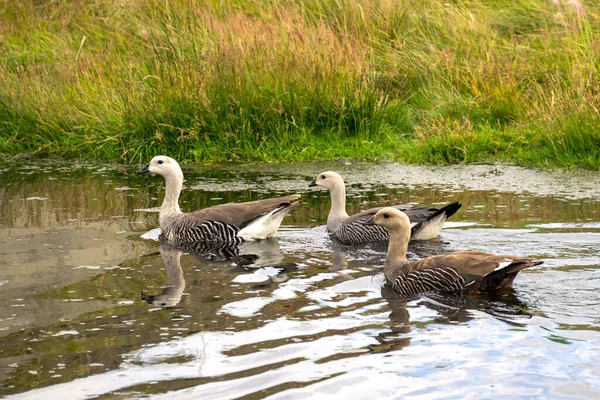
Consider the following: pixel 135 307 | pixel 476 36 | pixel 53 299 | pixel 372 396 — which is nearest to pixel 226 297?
pixel 135 307

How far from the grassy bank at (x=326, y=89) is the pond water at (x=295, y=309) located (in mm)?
1454

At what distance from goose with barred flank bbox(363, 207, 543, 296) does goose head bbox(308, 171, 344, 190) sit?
2216 millimetres

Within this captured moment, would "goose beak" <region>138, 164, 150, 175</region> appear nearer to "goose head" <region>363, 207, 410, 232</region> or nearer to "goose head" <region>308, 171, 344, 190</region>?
"goose head" <region>308, 171, 344, 190</region>

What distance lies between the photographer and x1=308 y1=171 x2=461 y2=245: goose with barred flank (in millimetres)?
9469

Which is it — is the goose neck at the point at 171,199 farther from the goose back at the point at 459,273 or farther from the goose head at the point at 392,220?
the goose back at the point at 459,273

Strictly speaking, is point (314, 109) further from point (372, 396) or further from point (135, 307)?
point (372, 396)

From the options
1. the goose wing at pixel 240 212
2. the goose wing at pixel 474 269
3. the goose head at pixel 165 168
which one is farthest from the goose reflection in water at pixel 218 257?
the goose wing at pixel 474 269

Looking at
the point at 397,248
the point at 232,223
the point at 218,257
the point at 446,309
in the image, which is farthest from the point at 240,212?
the point at 446,309

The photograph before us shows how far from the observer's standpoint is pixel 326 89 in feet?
45.8

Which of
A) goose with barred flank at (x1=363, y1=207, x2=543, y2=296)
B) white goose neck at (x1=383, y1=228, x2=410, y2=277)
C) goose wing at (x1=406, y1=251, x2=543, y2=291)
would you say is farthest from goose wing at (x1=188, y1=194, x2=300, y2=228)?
goose wing at (x1=406, y1=251, x2=543, y2=291)

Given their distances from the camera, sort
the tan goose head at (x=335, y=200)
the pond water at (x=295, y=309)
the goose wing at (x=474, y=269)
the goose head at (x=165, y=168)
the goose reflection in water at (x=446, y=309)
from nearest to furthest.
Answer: the pond water at (x=295, y=309) < the goose reflection in water at (x=446, y=309) < the goose wing at (x=474, y=269) < the tan goose head at (x=335, y=200) < the goose head at (x=165, y=168)

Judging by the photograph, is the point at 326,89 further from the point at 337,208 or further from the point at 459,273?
the point at 459,273

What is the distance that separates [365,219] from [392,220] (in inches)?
44.7

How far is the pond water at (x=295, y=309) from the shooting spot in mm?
5953
